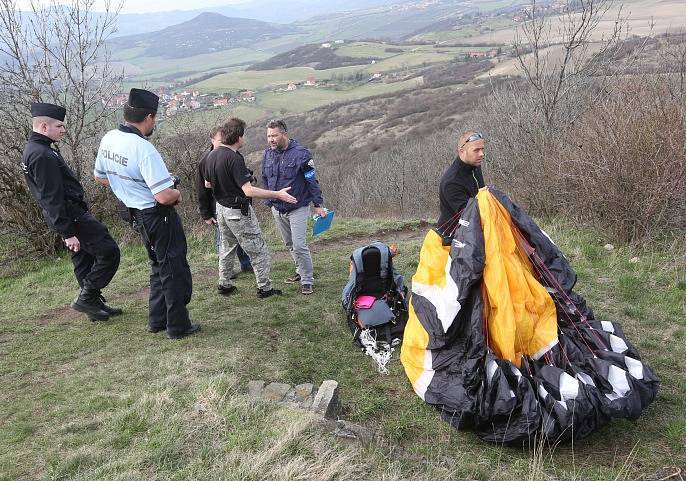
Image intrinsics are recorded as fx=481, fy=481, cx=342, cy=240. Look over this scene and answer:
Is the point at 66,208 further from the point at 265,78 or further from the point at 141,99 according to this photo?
the point at 265,78

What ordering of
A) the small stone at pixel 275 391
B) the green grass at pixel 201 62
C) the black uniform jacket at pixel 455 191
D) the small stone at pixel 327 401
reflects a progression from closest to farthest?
the small stone at pixel 327 401, the small stone at pixel 275 391, the black uniform jacket at pixel 455 191, the green grass at pixel 201 62

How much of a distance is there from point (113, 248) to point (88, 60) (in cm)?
656

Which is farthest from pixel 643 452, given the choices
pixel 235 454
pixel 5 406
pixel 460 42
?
pixel 460 42

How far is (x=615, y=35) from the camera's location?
11.0 meters

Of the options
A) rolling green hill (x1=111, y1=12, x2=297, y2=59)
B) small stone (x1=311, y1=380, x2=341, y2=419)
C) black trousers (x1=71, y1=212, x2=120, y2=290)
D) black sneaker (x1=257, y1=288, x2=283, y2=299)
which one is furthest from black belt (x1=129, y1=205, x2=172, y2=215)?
rolling green hill (x1=111, y1=12, x2=297, y2=59)

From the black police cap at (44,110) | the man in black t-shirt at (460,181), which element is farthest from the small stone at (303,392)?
the black police cap at (44,110)

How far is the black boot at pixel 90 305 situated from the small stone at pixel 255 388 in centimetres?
251

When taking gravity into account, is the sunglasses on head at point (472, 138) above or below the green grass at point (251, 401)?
above

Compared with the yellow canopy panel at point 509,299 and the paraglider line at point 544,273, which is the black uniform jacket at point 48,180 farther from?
the paraglider line at point 544,273

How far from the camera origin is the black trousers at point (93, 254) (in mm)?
4977

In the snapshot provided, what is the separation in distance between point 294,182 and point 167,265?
1.83m

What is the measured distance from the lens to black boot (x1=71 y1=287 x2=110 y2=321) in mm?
5270

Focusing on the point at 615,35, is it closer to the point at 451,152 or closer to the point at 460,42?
the point at 451,152

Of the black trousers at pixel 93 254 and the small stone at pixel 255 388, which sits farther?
the black trousers at pixel 93 254
